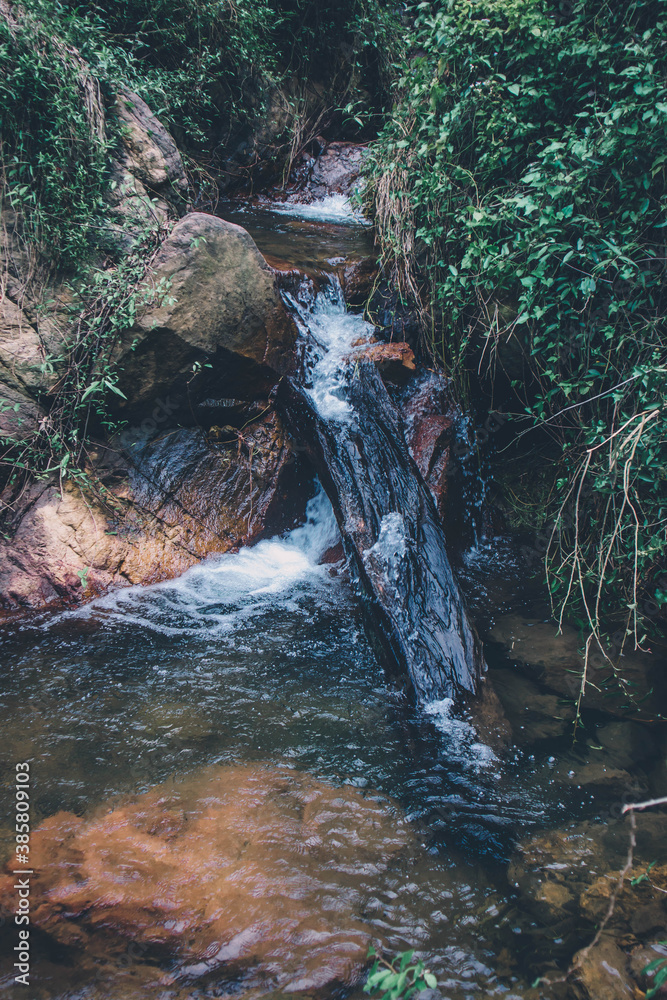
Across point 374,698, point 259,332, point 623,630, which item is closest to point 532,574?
point 623,630

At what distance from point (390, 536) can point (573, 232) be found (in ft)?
7.55

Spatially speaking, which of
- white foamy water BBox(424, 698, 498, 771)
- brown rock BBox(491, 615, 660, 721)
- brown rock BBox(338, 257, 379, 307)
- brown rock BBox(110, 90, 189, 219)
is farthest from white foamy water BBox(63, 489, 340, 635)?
brown rock BBox(110, 90, 189, 219)

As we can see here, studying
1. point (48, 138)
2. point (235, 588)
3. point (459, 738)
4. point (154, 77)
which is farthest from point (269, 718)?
point (154, 77)

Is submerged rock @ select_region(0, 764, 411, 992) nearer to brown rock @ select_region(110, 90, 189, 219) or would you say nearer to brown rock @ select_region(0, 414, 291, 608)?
brown rock @ select_region(0, 414, 291, 608)

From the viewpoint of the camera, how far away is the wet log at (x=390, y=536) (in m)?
2.99

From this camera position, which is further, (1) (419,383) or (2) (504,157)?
(1) (419,383)

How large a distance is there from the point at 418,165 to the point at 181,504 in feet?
12.2

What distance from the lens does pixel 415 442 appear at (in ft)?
14.4

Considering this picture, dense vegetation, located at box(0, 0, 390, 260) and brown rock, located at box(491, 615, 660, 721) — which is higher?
dense vegetation, located at box(0, 0, 390, 260)

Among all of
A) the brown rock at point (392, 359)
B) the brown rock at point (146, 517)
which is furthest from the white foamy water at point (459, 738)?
the brown rock at point (392, 359)

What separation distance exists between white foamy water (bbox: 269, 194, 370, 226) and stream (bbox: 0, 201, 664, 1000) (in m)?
3.76

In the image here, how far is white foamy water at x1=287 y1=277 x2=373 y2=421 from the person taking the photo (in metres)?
4.25

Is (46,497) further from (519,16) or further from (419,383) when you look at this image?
(519,16)

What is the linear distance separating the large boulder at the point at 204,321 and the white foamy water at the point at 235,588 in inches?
56.5
